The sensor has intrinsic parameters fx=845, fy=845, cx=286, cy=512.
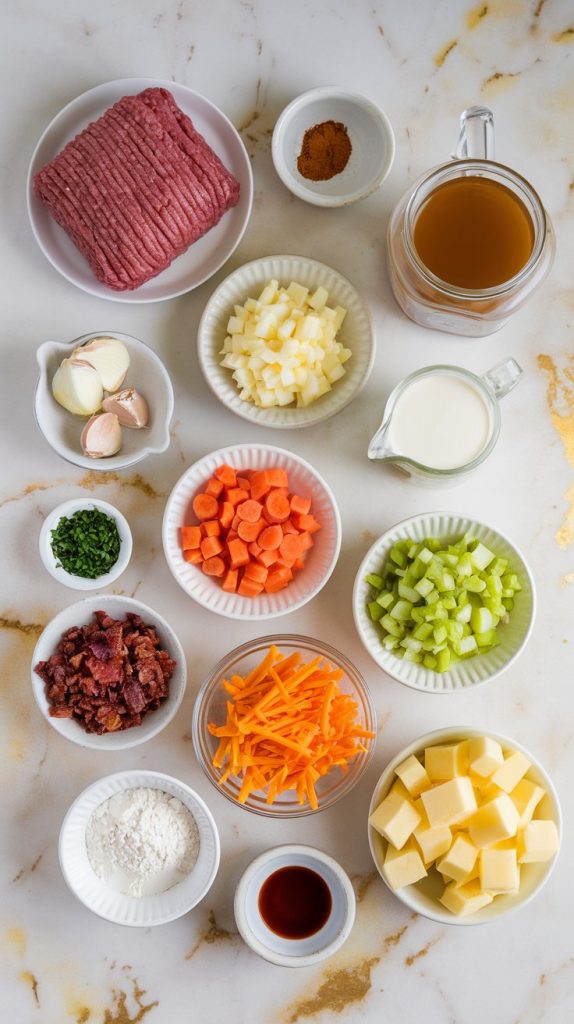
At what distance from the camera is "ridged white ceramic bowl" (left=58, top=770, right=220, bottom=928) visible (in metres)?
2.05

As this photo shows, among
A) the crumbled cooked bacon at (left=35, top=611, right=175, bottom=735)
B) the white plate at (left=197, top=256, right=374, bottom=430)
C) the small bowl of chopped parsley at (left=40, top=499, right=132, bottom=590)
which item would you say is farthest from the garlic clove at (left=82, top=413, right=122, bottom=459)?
the crumbled cooked bacon at (left=35, top=611, right=175, bottom=735)

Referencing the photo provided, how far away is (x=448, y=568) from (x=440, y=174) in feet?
3.07

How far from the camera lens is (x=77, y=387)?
2.07 meters

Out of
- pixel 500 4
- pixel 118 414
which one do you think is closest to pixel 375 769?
pixel 118 414

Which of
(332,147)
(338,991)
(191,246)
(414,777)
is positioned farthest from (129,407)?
(338,991)

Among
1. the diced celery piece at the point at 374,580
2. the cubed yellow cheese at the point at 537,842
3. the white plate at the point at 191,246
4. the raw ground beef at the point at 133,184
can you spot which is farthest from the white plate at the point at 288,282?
the cubed yellow cheese at the point at 537,842

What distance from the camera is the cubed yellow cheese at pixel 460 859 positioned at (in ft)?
6.56

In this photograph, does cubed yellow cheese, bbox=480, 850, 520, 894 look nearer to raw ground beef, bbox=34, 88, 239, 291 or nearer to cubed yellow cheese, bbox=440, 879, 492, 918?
cubed yellow cheese, bbox=440, 879, 492, 918

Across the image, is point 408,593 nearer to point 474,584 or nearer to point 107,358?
point 474,584

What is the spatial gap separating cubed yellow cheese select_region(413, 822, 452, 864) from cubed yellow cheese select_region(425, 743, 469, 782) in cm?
12

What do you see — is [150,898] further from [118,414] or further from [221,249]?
[221,249]

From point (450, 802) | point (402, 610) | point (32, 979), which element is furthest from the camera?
point (32, 979)

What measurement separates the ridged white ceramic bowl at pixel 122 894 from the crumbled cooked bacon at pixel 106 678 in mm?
146

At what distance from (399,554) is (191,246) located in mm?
982
